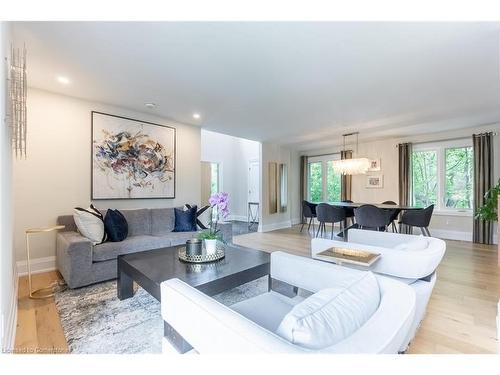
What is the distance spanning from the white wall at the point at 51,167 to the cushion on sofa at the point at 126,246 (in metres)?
1.01

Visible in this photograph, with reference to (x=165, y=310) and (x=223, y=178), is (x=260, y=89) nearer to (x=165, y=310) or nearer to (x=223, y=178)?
(x=165, y=310)

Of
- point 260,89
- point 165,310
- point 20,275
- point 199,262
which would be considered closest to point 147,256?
point 199,262

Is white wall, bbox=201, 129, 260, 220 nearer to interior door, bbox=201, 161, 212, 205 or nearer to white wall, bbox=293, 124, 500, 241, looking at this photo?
interior door, bbox=201, 161, 212, 205

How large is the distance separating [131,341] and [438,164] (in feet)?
20.9

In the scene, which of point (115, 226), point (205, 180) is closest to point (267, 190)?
point (205, 180)

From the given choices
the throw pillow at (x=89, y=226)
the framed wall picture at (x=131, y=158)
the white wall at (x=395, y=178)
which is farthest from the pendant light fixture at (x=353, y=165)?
the throw pillow at (x=89, y=226)

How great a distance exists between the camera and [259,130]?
5133mm

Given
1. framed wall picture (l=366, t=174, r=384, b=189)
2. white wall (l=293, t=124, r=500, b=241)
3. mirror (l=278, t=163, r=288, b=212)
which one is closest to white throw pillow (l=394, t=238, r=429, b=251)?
white wall (l=293, t=124, r=500, b=241)

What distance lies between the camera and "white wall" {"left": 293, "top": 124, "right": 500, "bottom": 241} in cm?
504

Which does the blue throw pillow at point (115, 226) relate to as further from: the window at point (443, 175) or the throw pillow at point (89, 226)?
the window at point (443, 175)

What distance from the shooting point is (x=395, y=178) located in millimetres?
5938

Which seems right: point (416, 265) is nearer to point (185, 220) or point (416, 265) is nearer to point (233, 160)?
point (185, 220)

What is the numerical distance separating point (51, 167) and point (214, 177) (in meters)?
5.18

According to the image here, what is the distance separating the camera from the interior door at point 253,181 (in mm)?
7811
